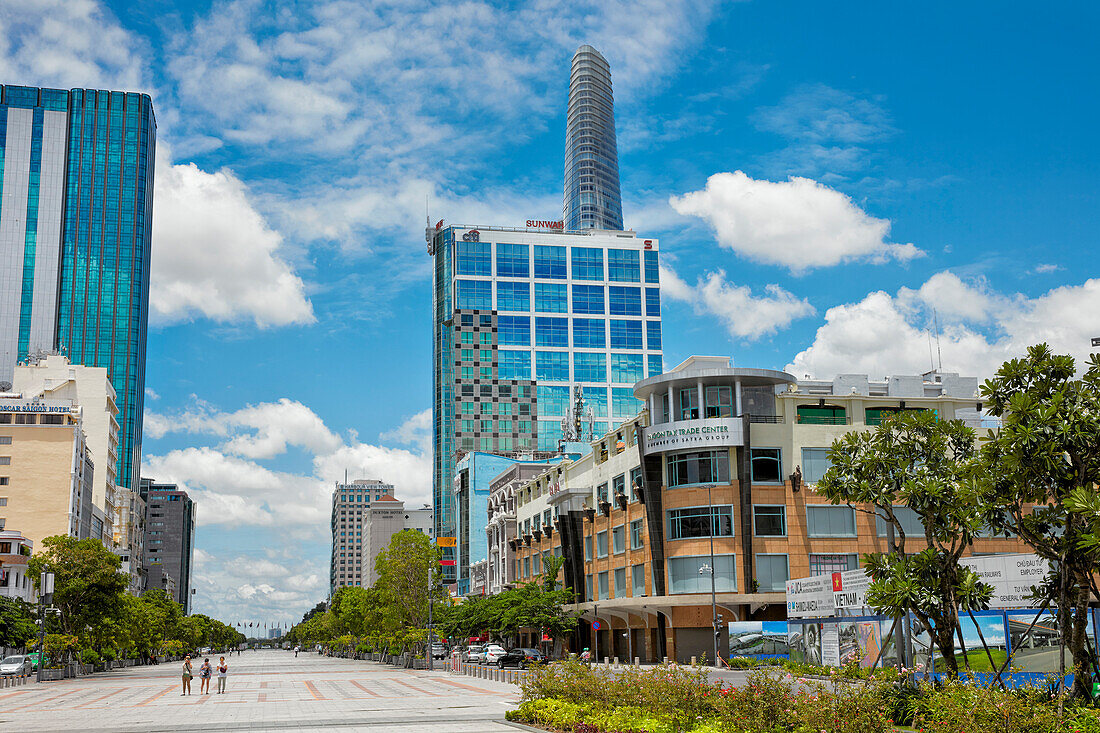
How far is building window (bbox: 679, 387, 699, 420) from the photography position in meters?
75.0

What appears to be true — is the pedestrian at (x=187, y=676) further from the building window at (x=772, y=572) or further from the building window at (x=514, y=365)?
the building window at (x=514, y=365)

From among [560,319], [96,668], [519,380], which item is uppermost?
[560,319]

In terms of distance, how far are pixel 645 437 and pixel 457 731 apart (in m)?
49.4

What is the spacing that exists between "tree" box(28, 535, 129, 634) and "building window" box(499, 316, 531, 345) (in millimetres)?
111019

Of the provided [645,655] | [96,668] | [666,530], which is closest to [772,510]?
[666,530]

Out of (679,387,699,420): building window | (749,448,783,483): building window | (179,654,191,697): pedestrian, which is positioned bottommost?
(179,654,191,697): pedestrian

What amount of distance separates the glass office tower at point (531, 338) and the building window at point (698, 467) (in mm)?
109540

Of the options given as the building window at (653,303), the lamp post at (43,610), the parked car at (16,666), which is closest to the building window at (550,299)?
the building window at (653,303)

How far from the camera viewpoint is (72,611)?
80.1m

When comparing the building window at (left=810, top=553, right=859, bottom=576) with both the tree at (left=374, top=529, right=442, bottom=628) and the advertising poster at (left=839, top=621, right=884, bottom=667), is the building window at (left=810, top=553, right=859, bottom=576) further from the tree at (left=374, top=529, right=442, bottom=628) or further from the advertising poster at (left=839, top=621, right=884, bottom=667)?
the tree at (left=374, top=529, right=442, bottom=628)

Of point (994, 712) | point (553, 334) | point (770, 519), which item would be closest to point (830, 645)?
point (770, 519)

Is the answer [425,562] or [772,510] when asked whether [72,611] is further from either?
[772,510]

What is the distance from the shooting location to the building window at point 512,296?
18800 centimetres

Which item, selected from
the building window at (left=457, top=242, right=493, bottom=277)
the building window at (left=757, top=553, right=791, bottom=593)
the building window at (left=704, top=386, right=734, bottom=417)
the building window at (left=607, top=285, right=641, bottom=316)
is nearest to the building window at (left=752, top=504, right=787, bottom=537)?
the building window at (left=757, top=553, right=791, bottom=593)
